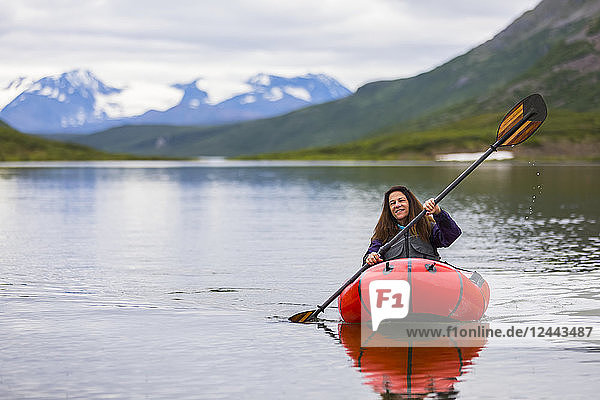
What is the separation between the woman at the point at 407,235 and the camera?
17.3 meters

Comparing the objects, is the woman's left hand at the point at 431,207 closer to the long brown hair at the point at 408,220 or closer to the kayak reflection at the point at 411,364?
the long brown hair at the point at 408,220

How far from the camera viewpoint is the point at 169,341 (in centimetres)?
1678

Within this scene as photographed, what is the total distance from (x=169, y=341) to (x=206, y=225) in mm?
26545

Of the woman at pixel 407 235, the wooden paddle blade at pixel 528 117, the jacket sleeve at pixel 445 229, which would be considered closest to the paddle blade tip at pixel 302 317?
the woman at pixel 407 235

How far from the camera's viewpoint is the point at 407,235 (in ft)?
57.3

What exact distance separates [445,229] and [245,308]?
5.69 meters

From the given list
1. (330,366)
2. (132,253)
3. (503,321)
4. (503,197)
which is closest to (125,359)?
(330,366)

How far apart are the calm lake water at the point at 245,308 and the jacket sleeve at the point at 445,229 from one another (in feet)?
6.94

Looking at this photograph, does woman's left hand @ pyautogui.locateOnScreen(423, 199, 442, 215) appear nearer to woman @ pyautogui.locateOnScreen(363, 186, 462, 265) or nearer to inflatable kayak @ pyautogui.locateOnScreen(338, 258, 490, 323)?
woman @ pyautogui.locateOnScreen(363, 186, 462, 265)

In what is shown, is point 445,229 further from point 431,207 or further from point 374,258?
point 374,258

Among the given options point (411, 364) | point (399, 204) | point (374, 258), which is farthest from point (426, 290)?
point (411, 364)

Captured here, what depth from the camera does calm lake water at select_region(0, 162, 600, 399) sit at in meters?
13.8

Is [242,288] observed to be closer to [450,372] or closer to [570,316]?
[570,316]

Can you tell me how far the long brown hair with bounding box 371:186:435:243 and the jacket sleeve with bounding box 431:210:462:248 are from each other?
25cm
